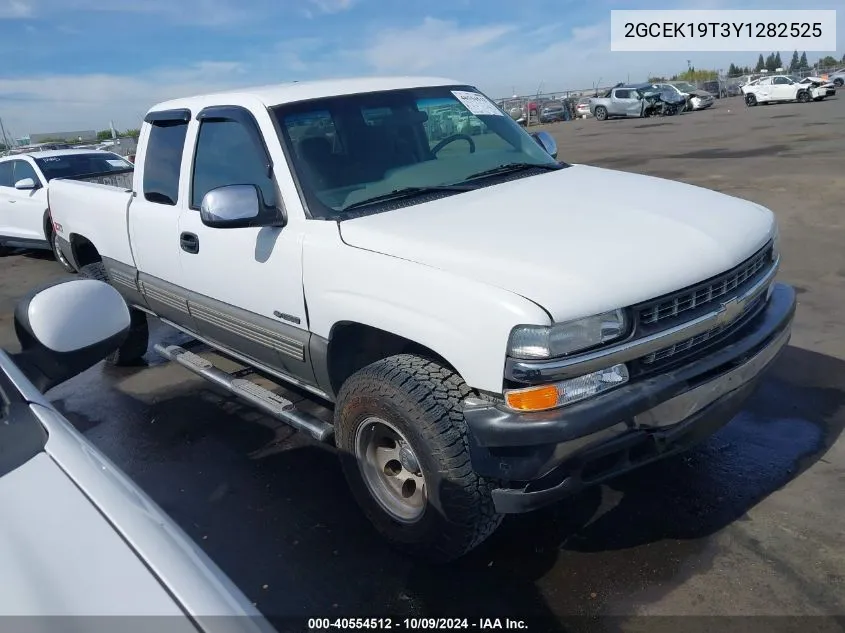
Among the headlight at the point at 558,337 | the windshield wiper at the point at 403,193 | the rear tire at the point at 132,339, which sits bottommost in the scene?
the rear tire at the point at 132,339

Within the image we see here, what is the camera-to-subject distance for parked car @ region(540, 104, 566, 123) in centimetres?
3981

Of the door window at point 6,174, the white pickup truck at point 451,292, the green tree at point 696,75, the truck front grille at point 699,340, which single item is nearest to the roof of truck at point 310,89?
the white pickup truck at point 451,292

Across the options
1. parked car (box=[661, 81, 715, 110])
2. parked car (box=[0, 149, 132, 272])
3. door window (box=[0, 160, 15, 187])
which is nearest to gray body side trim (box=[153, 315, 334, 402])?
parked car (box=[0, 149, 132, 272])

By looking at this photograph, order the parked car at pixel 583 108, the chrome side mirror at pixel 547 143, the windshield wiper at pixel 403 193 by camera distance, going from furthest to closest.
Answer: the parked car at pixel 583 108 < the chrome side mirror at pixel 547 143 < the windshield wiper at pixel 403 193

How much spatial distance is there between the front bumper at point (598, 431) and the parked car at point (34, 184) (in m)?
8.90

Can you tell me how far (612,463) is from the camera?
2648mm

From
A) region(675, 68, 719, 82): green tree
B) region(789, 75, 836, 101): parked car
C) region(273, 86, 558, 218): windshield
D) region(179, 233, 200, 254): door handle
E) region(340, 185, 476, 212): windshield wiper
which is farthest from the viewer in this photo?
region(675, 68, 719, 82): green tree

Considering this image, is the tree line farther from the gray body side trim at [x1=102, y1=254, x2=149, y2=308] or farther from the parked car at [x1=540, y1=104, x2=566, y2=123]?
the gray body side trim at [x1=102, y1=254, x2=149, y2=308]

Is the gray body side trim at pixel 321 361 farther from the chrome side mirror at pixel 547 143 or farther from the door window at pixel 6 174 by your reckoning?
the door window at pixel 6 174

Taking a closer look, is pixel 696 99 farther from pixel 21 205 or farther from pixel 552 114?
pixel 21 205

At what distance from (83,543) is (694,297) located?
226 centimetres

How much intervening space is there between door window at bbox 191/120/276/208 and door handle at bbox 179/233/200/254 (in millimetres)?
188

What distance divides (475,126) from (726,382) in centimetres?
212

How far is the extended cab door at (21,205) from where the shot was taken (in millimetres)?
9851
